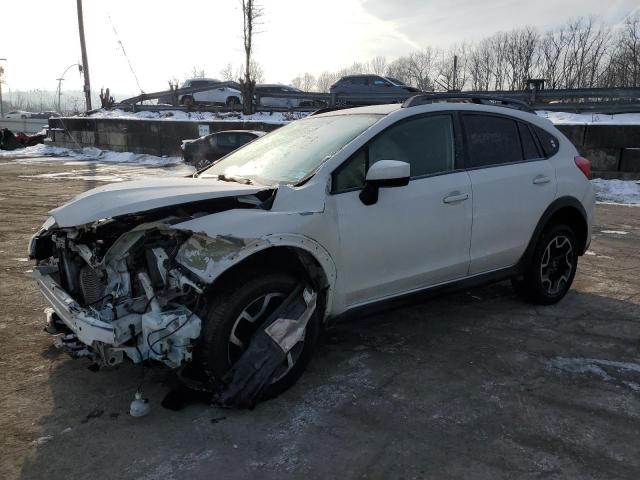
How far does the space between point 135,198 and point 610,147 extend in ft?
44.7

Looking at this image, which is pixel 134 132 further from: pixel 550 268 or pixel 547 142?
pixel 550 268

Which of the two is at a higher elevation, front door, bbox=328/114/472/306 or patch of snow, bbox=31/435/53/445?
front door, bbox=328/114/472/306

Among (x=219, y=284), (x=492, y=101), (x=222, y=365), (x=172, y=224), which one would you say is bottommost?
(x=222, y=365)

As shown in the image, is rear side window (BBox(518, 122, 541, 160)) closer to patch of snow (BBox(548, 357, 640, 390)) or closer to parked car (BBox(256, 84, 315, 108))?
patch of snow (BBox(548, 357, 640, 390))

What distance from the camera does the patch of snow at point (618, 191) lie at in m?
12.1

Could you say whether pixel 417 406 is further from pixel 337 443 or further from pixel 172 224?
pixel 172 224

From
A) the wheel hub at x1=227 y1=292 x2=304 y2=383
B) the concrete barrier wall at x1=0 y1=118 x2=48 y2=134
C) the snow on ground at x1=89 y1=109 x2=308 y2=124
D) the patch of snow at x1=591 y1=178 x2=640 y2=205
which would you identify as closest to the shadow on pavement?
the wheel hub at x1=227 y1=292 x2=304 y2=383

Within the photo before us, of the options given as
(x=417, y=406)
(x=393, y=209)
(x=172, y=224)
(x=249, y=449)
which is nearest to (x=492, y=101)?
(x=393, y=209)

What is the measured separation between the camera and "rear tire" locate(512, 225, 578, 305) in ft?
15.6

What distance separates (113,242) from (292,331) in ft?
3.91

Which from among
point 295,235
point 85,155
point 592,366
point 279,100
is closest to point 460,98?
point 295,235

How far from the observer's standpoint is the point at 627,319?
4660mm

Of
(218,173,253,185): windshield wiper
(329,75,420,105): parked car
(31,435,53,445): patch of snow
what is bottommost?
(31,435,53,445): patch of snow

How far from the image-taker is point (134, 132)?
23.9 meters
